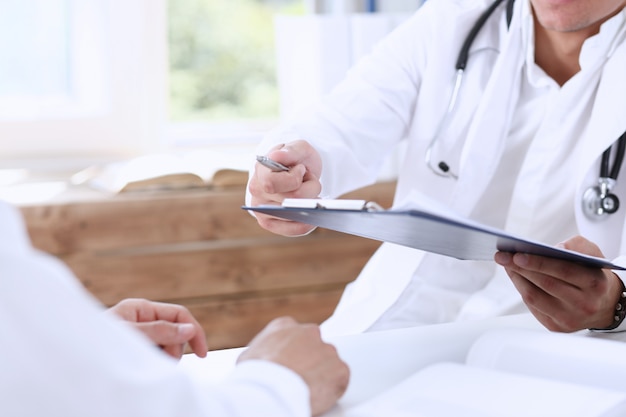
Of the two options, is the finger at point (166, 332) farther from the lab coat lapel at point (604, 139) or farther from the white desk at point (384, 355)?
the lab coat lapel at point (604, 139)

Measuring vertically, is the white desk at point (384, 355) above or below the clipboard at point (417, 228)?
below

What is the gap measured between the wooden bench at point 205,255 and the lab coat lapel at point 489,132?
88 centimetres

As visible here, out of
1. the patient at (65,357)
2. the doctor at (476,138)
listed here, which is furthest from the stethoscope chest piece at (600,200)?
the patient at (65,357)

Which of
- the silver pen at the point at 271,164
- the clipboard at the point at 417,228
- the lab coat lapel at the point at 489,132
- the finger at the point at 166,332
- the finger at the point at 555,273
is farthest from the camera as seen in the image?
the lab coat lapel at the point at 489,132

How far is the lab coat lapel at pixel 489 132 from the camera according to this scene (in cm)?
145

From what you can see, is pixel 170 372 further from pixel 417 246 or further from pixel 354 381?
pixel 417 246

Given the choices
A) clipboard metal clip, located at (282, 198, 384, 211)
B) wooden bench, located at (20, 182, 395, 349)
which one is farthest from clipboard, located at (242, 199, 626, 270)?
wooden bench, located at (20, 182, 395, 349)

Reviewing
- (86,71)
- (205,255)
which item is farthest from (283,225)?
(86,71)

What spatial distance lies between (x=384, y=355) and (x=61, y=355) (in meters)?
0.51

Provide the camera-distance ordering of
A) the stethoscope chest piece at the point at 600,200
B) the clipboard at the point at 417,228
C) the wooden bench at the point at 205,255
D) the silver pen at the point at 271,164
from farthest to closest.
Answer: the wooden bench at the point at 205,255 < the stethoscope chest piece at the point at 600,200 < the silver pen at the point at 271,164 < the clipboard at the point at 417,228

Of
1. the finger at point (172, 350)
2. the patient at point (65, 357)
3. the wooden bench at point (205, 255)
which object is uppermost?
the patient at point (65, 357)

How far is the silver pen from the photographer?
1220mm

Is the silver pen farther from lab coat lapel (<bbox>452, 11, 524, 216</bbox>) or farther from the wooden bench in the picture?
the wooden bench

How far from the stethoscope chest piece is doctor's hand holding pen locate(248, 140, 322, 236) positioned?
0.39 metres
